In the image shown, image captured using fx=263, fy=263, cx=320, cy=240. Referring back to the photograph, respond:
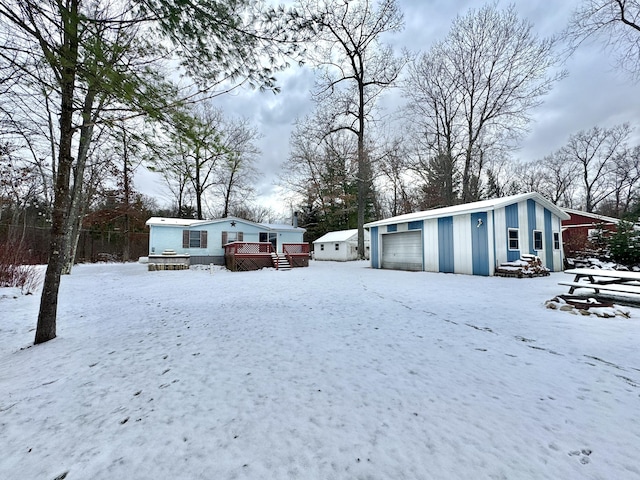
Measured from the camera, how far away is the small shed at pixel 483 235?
9789 mm

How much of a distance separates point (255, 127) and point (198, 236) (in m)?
10.6

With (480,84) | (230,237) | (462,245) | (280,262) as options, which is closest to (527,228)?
(462,245)

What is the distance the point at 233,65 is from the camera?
9.40 ft

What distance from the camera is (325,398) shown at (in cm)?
208

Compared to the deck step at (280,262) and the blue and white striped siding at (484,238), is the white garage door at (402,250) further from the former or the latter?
the deck step at (280,262)

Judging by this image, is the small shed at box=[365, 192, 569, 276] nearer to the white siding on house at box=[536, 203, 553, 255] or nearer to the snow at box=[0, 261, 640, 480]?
the white siding on house at box=[536, 203, 553, 255]

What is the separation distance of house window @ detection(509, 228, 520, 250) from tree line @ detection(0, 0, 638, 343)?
6082mm

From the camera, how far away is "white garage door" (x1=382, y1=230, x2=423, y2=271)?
12.5m

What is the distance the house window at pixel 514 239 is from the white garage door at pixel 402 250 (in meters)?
3.44

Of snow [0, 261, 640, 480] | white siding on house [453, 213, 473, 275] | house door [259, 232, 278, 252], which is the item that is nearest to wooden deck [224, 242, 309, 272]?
house door [259, 232, 278, 252]

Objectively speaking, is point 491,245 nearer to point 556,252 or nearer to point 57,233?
point 556,252

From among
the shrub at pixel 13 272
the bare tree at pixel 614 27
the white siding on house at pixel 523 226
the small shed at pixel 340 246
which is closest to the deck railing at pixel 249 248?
the shrub at pixel 13 272

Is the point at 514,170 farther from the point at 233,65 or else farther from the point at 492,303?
the point at 233,65

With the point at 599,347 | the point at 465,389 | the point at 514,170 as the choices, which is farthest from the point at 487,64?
the point at 465,389
